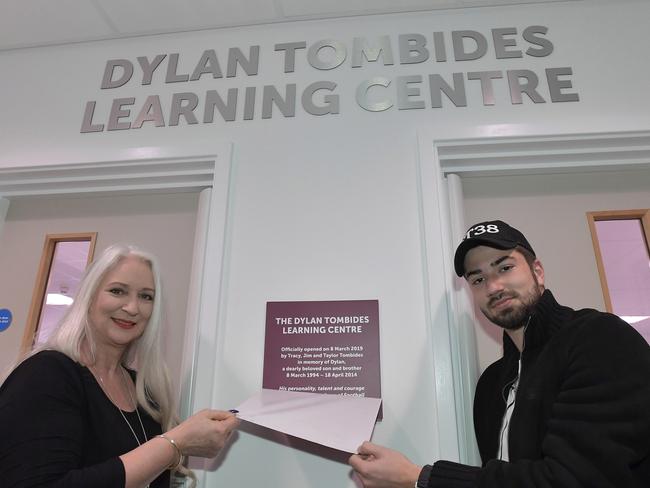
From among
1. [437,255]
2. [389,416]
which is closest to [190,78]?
[437,255]

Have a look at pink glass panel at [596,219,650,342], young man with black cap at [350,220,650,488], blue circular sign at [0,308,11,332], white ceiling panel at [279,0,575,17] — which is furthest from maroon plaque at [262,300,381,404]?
white ceiling panel at [279,0,575,17]

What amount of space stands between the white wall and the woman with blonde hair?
11.0 inches

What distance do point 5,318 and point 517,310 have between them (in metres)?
1.96

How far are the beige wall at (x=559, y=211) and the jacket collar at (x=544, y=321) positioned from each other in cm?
47

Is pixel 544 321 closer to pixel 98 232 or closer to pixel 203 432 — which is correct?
pixel 203 432

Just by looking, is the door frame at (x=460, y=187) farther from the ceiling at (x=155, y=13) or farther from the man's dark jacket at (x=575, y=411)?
the ceiling at (x=155, y=13)

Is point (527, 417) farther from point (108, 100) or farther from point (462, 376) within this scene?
point (108, 100)

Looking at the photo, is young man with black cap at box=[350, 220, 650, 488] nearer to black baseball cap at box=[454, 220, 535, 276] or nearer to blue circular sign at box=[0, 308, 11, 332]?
black baseball cap at box=[454, 220, 535, 276]

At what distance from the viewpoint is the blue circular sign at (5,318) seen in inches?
74.2

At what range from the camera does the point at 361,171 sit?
5.87ft

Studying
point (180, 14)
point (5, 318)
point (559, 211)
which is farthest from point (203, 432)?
point (180, 14)

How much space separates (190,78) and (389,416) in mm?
1635

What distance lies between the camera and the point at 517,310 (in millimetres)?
1253

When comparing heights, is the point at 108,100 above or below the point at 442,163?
above
